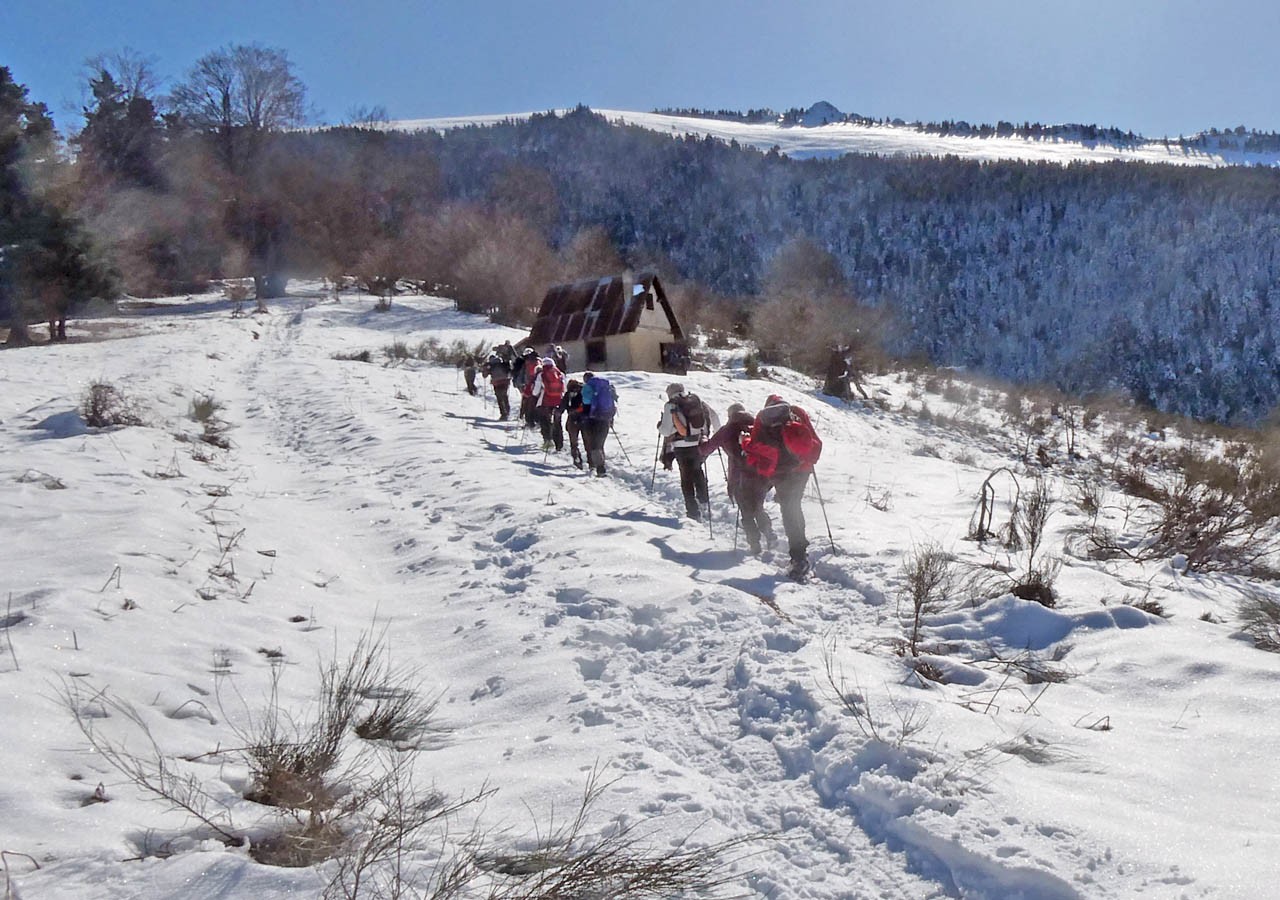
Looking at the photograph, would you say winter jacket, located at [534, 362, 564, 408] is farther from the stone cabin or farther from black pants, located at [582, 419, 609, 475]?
the stone cabin

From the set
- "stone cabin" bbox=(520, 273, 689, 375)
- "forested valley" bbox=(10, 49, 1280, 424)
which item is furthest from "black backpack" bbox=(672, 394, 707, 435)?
"forested valley" bbox=(10, 49, 1280, 424)

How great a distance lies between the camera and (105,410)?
9.98m

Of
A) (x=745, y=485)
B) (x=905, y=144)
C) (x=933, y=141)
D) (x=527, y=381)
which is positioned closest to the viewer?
(x=745, y=485)

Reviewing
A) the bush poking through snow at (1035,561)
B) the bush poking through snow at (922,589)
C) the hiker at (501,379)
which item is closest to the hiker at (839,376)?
the hiker at (501,379)

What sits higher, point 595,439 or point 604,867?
point 595,439

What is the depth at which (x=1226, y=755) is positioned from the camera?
3410 millimetres

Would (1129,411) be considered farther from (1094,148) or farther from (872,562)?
(1094,148)

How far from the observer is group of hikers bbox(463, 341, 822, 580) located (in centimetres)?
698

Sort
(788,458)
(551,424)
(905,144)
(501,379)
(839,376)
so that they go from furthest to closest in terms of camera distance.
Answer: (905,144) < (839,376) < (501,379) < (551,424) < (788,458)

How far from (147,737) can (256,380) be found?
17937mm

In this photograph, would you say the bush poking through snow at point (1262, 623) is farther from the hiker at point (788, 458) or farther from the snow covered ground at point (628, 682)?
the hiker at point (788, 458)

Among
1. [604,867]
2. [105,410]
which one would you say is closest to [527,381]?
[105,410]

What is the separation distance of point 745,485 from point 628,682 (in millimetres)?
3430

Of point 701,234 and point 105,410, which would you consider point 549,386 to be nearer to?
point 105,410
